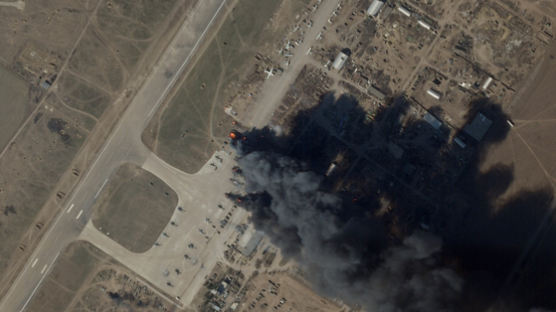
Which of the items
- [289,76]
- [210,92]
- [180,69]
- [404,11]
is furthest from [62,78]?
[404,11]

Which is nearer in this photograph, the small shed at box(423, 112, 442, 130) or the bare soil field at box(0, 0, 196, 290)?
the small shed at box(423, 112, 442, 130)

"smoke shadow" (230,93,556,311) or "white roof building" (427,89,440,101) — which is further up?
"white roof building" (427,89,440,101)

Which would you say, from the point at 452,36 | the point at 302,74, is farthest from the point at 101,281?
the point at 452,36

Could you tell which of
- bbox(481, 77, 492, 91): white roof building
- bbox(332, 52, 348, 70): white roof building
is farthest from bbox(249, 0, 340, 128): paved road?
bbox(481, 77, 492, 91): white roof building

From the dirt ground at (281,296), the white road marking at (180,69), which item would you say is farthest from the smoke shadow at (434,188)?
the white road marking at (180,69)

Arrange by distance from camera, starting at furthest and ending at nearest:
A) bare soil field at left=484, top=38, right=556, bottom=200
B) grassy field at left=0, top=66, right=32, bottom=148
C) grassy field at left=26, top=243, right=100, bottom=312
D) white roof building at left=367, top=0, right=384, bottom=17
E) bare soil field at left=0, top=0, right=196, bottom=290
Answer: grassy field at left=26, top=243, right=100, bottom=312 < grassy field at left=0, top=66, right=32, bottom=148 < bare soil field at left=0, top=0, right=196, bottom=290 < bare soil field at left=484, top=38, right=556, bottom=200 < white roof building at left=367, top=0, right=384, bottom=17

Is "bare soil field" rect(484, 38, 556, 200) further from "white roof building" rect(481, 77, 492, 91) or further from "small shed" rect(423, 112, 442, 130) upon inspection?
"small shed" rect(423, 112, 442, 130)
